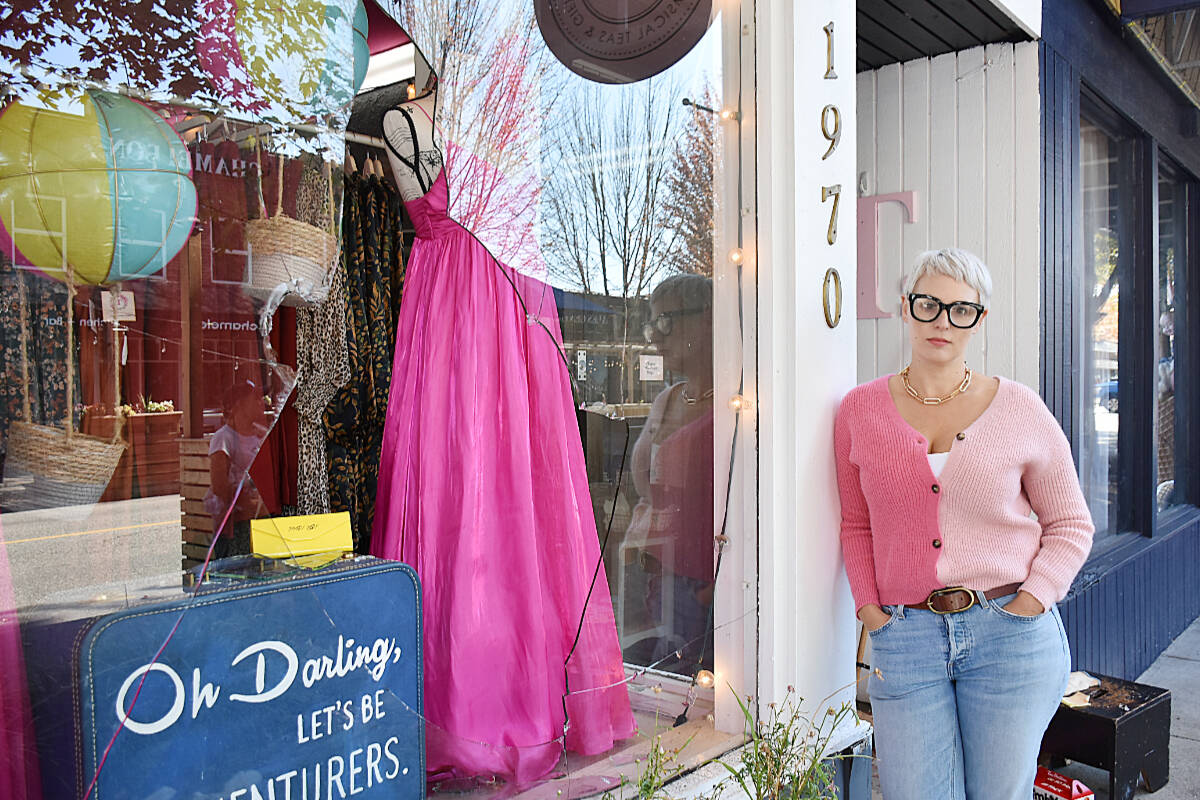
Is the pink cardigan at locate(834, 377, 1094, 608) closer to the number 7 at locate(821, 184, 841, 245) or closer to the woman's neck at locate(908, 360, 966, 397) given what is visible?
the woman's neck at locate(908, 360, 966, 397)

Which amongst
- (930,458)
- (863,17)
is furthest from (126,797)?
(863,17)

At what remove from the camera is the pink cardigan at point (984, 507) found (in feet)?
5.88

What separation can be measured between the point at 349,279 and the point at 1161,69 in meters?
3.92

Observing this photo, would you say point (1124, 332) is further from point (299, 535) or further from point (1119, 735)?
point (299, 535)

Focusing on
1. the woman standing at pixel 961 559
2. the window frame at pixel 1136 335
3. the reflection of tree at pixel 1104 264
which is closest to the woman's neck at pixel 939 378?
the woman standing at pixel 961 559

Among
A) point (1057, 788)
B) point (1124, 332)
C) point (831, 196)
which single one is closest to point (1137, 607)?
point (1124, 332)

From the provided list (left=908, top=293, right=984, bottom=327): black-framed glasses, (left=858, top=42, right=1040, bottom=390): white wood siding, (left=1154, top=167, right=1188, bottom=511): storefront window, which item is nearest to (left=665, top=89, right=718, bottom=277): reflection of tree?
(left=908, top=293, right=984, bottom=327): black-framed glasses

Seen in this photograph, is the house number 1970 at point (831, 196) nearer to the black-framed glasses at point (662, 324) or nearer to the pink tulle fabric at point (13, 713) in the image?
the black-framed glasses at point (662, 324)

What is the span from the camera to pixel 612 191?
5.46 ft

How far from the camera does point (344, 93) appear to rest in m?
1.21

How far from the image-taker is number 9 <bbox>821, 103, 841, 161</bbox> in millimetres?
2059

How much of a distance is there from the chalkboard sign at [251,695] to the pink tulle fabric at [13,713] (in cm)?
1

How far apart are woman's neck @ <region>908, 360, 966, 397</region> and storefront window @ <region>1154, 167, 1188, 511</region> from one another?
3498 mm

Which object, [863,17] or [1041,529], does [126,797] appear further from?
[863,17]
